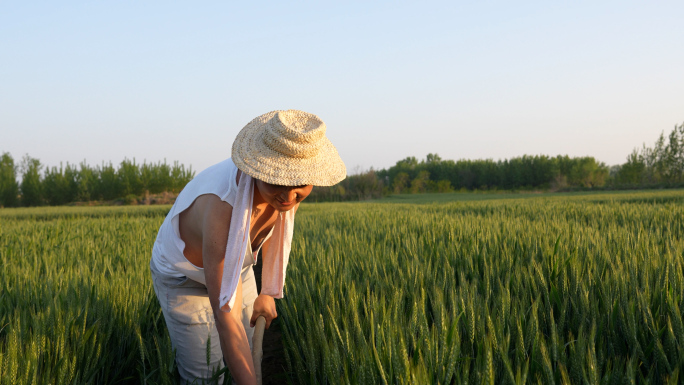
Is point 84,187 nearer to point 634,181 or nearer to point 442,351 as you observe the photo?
point 442,351

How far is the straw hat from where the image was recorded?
1.29 m

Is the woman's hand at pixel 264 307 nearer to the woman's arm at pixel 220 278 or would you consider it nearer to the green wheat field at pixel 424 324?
the green wheat field at pixel 424 324

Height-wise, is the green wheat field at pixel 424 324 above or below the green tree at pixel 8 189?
below

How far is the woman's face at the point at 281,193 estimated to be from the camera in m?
1.37

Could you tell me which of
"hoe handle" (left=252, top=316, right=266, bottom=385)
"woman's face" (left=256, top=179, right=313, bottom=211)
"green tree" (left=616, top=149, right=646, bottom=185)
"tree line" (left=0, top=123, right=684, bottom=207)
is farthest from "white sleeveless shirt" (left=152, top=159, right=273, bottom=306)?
"green tree" (left=616, top=149, right=646, bottom=185)

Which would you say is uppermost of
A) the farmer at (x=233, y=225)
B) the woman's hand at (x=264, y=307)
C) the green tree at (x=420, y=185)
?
the green tree at (x=420, y=185)

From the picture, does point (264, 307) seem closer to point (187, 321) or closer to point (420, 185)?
point (187, 321)

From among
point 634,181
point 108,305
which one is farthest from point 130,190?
point 634,181

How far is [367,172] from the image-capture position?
26188 mm

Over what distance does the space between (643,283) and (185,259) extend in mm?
1886

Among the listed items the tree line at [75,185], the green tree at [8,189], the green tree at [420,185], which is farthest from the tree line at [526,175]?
the green tree at [8,189]

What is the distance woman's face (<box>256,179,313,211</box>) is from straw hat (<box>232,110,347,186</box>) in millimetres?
66

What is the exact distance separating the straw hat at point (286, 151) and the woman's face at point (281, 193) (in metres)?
0.07

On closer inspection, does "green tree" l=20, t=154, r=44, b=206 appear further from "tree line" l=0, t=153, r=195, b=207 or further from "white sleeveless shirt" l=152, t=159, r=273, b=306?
"white sleeveless shirt" l=152, t=159, r=273, b=306
